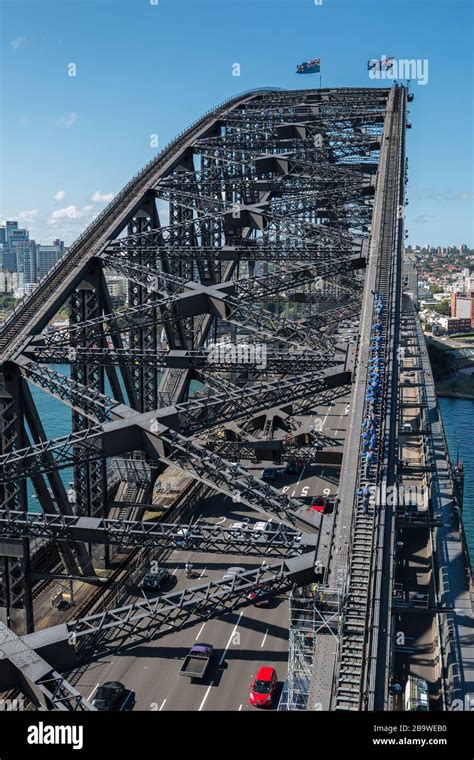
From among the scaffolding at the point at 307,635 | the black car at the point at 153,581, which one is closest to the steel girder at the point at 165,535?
the scaffolding at the point at 307,635

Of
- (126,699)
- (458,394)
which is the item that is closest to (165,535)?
(126,699)

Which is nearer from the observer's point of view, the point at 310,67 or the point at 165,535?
the point at 165,535

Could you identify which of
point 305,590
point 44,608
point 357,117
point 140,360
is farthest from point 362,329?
point 357,117

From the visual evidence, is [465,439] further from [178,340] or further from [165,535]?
[165,535]

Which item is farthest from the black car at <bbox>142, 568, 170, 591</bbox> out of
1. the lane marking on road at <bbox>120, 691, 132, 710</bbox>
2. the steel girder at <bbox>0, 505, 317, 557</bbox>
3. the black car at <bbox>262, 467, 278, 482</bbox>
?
the black car at <bbox>262, 467, 278, 482</bbox>

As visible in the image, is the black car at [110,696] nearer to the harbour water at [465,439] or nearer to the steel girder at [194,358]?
the steel girder at [194,358]
